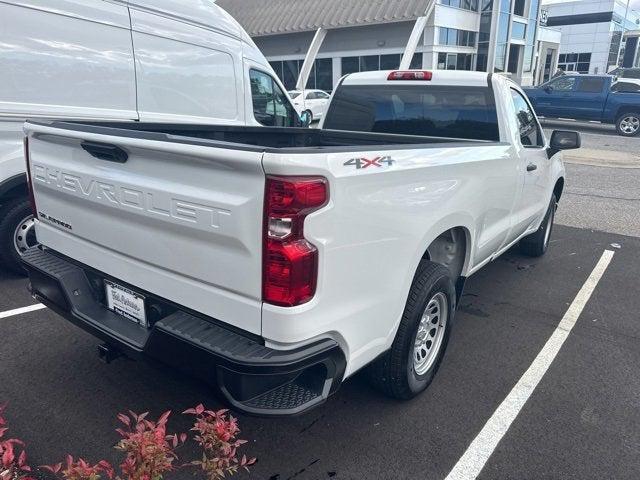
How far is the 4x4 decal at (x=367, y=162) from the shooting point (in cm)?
209

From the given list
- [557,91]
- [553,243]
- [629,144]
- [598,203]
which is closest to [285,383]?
[553,243]

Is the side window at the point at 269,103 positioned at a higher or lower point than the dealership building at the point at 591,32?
lower

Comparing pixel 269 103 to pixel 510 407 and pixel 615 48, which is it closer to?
pixel 510 407

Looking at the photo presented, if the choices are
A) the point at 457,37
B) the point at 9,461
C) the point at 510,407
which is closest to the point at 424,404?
the point at 510,407

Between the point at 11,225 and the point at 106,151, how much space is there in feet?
9.39

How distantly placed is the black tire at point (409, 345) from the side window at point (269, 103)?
4.73 meters

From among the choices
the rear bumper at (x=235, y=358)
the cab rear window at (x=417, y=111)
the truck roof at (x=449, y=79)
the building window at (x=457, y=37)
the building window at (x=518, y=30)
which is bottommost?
the rear bumper at (x=235, y=358)

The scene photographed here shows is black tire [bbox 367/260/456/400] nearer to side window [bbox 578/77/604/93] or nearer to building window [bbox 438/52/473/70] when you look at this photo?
side window [bbox 578/77/604/93]

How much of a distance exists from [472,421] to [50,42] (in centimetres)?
461

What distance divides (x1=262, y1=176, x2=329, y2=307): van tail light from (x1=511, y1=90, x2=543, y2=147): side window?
296cm

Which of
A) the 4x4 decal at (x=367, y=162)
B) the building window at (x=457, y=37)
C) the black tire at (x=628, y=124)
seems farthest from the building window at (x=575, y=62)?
the 4x4 decal at (x=367, y=162)

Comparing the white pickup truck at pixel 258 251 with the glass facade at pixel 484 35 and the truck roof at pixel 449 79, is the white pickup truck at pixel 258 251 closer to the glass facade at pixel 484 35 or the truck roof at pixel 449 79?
the truck roof at pixel 449 79

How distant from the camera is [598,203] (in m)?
8.51

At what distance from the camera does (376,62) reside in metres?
28.0
